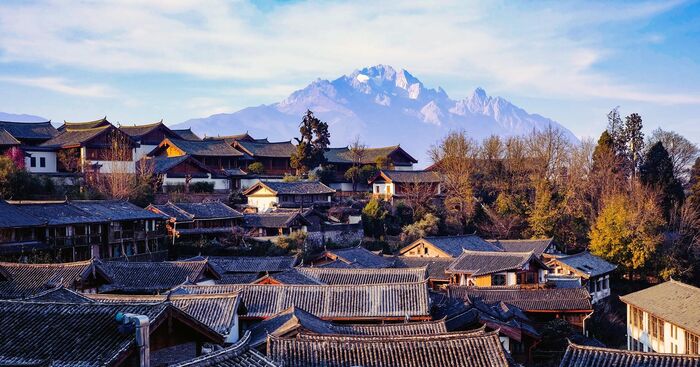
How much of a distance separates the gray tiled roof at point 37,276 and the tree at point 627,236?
31.5 metres

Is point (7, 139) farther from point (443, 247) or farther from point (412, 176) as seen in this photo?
point (412, 176)

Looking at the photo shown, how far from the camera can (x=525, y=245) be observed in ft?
145

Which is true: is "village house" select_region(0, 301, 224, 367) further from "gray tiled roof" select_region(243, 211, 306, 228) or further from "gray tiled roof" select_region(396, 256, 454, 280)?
"gray tiled roof" select_region(243, 211, 306, 228)

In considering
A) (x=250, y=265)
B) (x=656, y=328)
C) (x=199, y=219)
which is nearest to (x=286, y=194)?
(x=199, y=219)

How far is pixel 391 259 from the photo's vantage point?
131 feet

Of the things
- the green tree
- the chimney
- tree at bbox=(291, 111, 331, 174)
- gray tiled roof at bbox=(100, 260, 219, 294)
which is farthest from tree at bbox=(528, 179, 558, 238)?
the chimney

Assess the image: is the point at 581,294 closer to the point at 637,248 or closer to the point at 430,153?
the point at 637,248

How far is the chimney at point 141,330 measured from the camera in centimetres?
1112

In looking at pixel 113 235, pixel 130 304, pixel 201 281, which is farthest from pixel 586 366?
pixel 113 235

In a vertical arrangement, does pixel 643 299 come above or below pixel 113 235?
below

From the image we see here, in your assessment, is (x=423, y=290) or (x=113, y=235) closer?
(x=423, y=290)

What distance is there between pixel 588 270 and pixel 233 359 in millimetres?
31835

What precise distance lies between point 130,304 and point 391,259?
1107 inches

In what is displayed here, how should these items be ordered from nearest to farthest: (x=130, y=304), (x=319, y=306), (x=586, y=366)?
(x=130, y=304) → (x=586, y=366) → (x=319, y=306)
